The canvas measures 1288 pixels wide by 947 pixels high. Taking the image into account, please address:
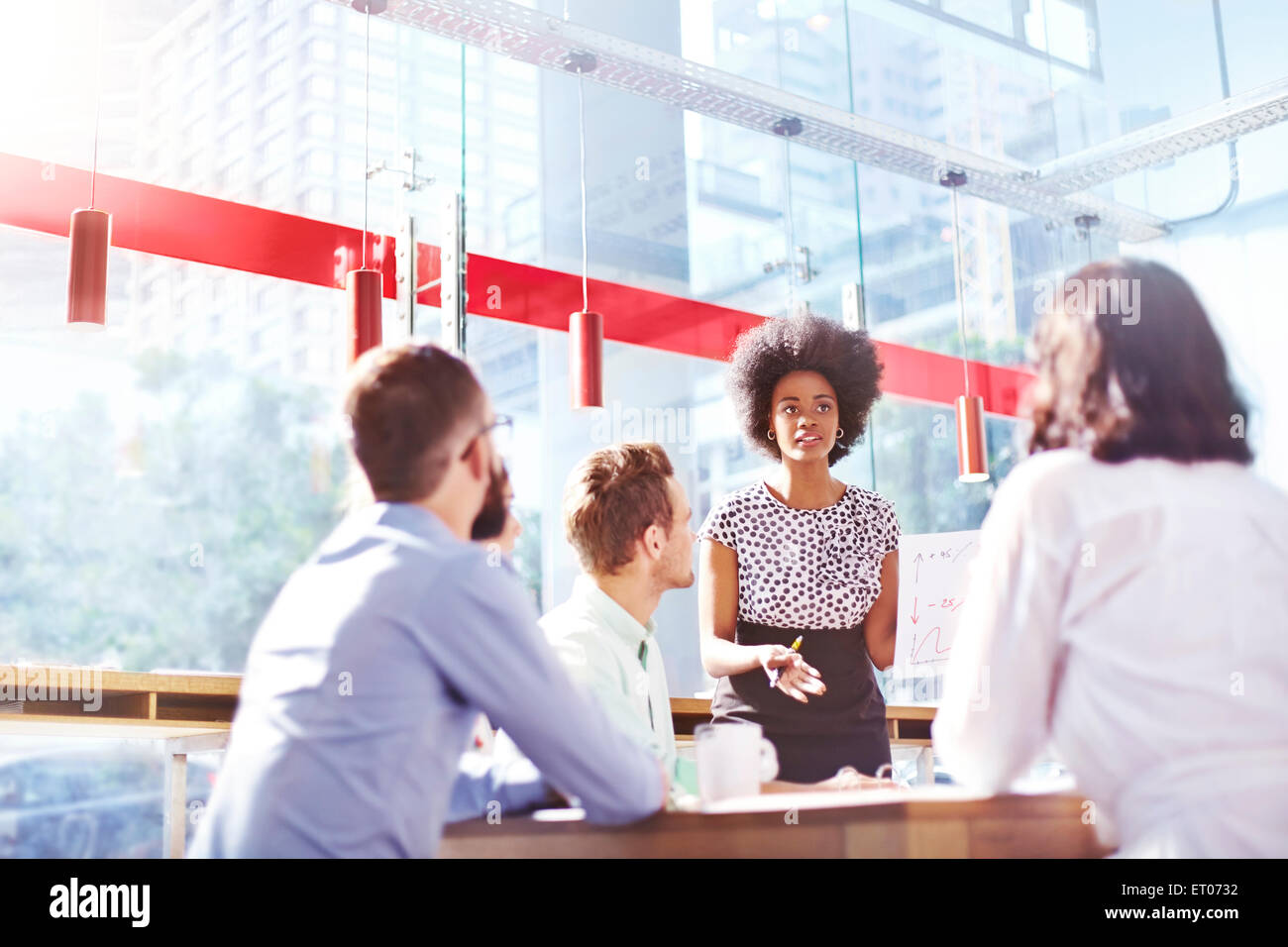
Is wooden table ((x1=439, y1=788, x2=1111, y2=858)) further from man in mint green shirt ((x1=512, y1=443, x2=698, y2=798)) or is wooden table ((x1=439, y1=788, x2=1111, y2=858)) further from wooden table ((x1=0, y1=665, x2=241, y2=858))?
wooden table ((x1=0, y1=665, x2=241, y2=858))

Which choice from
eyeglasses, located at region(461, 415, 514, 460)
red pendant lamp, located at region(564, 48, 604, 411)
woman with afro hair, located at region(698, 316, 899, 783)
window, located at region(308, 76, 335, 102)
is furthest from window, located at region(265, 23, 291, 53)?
eyeglasses, located at region(461, 415, 514, 460)

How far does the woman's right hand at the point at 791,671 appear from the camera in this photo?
6.07ft

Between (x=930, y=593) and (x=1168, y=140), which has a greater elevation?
(x=1168, y=140)

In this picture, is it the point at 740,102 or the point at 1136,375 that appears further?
the point at 740,102

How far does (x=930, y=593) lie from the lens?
352cm

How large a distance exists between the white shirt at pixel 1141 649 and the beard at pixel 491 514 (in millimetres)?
524

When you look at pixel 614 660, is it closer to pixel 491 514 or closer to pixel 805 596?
pixel 491 514

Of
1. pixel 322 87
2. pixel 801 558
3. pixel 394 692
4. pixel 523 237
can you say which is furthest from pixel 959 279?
pixel 394 692

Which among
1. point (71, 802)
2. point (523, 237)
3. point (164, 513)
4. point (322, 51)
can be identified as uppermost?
point (322, 51)

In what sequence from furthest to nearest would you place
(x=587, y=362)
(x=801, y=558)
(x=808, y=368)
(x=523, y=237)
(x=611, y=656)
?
(x=523, y=237)
(x=587, y=362)
(x=808, y=368)
(x=801, y=558)
(x=611, y=656)

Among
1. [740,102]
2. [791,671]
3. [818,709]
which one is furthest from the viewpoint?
[740,102]

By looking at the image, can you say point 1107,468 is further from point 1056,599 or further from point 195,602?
point 195,602

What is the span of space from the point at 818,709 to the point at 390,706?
1.44 meters
